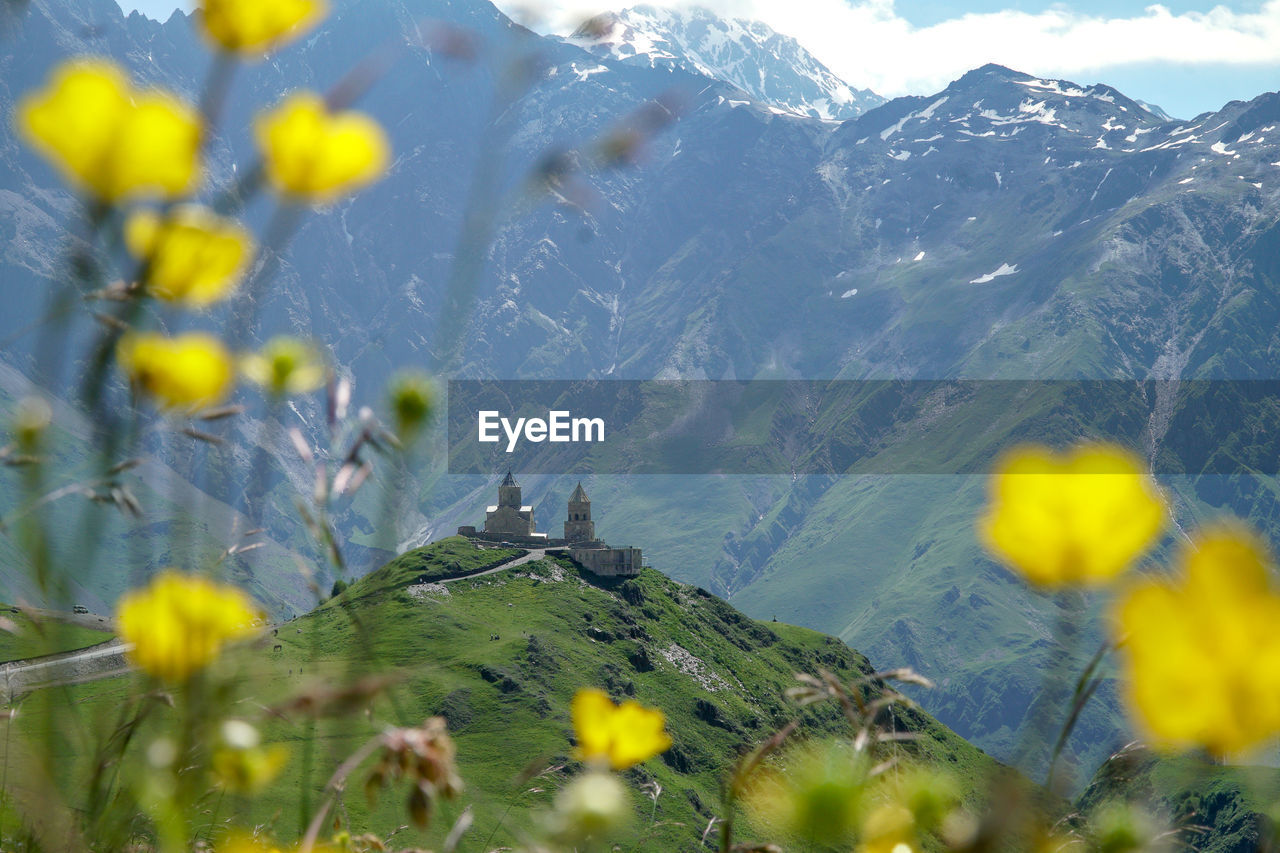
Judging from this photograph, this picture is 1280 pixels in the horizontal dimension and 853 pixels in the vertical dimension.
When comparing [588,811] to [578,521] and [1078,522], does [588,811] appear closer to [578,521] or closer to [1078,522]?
[1078,522]

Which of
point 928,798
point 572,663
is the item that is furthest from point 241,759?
point 572,663

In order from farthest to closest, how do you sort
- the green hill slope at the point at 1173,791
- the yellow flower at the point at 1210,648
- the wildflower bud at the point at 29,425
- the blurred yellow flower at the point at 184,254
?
the wildflower bud at the point at 29,425 → the blurred yellow flower at the point at 184,254 → the green hill slope at the point at 1173,791 → the yellow flower at the point at 1210,648

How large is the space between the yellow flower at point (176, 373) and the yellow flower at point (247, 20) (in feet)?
1.98

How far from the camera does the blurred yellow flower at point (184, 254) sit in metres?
1.82

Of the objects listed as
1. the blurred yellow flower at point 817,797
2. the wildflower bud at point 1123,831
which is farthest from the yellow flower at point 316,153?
the wildflower bud at point 1123,831

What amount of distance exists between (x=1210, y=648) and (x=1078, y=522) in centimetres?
28

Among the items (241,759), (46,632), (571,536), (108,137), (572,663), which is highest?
(108,137)

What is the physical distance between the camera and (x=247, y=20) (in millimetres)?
1714

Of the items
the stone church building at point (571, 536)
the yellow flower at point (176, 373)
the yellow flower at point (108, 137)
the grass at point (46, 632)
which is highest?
the yellow flower at point (108, 137)

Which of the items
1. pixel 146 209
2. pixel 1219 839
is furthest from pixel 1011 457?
pixel 1219 839

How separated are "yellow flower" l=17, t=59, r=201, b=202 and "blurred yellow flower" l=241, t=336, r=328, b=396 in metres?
0.71

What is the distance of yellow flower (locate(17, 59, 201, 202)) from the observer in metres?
1.57

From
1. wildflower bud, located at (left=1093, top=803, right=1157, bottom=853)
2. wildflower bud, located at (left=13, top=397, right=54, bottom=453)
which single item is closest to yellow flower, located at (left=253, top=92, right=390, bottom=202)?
wildflower bud, located at (left=13, top=397, right=54, bottom=453)

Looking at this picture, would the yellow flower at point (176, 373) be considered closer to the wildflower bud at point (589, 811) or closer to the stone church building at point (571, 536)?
the wildflower bud at point (589, 811)
